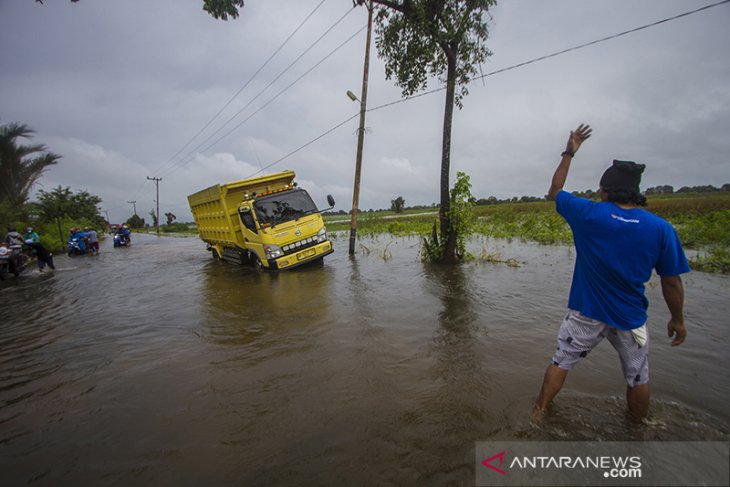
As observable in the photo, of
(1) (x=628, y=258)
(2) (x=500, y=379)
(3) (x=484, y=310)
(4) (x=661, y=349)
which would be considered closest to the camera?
(1) (x=628, y=258)

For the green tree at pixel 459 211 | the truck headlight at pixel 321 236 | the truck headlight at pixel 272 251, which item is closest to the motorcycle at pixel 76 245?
the truck headlight at pixel 272 251

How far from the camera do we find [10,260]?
11422 mm

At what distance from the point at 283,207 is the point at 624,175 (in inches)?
342

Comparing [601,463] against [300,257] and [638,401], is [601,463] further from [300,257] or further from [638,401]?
[300,257]

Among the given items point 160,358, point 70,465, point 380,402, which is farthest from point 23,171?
point 380,402

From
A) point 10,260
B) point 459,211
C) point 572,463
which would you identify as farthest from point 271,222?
point 10,260

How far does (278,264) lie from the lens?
367 inches

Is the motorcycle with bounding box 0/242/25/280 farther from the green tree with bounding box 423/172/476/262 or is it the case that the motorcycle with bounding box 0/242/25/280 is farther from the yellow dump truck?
the green tree with bounding box 423/172/476/262

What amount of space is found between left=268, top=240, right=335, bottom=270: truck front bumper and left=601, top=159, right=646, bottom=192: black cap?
8.19 meters

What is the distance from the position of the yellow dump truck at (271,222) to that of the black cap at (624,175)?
8170 mm

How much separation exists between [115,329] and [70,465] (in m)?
3.89

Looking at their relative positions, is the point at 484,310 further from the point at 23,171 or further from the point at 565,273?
the point at 23,171

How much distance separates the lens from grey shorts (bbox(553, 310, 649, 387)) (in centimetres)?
234

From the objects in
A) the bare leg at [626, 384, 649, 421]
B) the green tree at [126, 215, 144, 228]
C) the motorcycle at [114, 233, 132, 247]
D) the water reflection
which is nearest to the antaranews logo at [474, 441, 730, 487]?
the bare leg at [626, 384, 649, 421]
